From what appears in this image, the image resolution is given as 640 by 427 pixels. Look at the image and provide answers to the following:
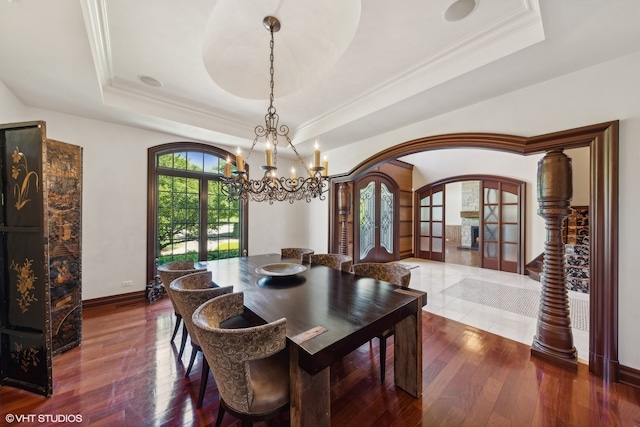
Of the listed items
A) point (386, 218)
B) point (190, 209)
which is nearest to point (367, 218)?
point (386, 218)

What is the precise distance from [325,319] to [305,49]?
7.08ft

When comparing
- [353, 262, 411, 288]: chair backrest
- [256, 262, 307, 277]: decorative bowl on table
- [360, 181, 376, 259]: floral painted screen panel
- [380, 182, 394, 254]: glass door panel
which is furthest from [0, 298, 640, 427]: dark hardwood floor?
[380, 182, 394, 254]: glass door panel

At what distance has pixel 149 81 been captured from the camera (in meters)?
2.79

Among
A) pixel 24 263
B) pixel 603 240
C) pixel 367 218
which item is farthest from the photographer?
pixel 367 218

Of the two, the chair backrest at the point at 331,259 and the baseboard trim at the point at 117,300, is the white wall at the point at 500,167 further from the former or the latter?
the baseboard trim at the point at 117,300

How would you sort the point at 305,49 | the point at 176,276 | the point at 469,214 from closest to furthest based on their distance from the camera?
1. the point at 305,49
2. the point at 176,276
3. the point at 469,214

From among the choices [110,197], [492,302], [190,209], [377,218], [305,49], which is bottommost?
[492,302]

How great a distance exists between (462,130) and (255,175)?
3.73 meters

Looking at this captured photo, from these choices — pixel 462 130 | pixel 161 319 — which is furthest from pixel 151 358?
pixel 462 130

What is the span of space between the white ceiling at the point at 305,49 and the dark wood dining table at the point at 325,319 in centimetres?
202

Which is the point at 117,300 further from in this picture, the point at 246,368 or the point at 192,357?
the point at 246,368

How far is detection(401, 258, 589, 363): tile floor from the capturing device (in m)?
2.87

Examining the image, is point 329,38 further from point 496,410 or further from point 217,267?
point 496,410

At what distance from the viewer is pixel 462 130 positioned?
2.83 m
